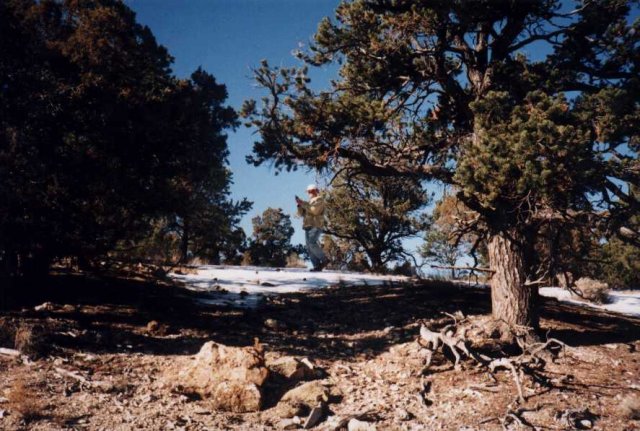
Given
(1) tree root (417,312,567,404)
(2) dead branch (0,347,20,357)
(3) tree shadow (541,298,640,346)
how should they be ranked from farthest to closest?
(3) tree shadow (541,298,640,346)
(1) tree root (417,312,567,404)
(2) dead branch (0,347,20,357)

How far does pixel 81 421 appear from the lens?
148 inches

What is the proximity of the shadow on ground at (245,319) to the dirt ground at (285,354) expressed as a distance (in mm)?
31

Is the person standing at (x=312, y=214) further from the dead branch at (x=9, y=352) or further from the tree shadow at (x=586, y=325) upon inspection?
the dead branch at (x=9, y=352)

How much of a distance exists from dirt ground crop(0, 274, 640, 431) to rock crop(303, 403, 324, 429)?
0.37 ft

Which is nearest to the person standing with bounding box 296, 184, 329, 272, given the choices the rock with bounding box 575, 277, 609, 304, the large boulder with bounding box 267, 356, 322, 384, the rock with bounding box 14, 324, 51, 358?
the large boulder with bounding box 267, 356, 322, 384

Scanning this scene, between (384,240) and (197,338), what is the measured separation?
1646 cm

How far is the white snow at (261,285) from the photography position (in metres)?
9.48

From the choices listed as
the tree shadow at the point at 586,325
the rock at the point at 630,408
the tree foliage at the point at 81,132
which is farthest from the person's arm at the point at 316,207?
the rock at the point at 630,408

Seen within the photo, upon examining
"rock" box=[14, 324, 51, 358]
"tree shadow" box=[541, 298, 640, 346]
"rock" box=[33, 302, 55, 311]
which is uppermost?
"rock" box=[33, 302, 55, 311]

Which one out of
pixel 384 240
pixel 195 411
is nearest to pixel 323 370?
pixel 195 411

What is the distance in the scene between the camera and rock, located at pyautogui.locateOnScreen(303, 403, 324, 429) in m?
4.14

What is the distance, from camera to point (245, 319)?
24.9 ft

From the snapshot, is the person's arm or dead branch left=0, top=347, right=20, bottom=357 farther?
the person's arm

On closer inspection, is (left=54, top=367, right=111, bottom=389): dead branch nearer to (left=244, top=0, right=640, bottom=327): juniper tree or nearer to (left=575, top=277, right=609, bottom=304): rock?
(left=244, top=0, right=640, bottom=327): juniper tree
